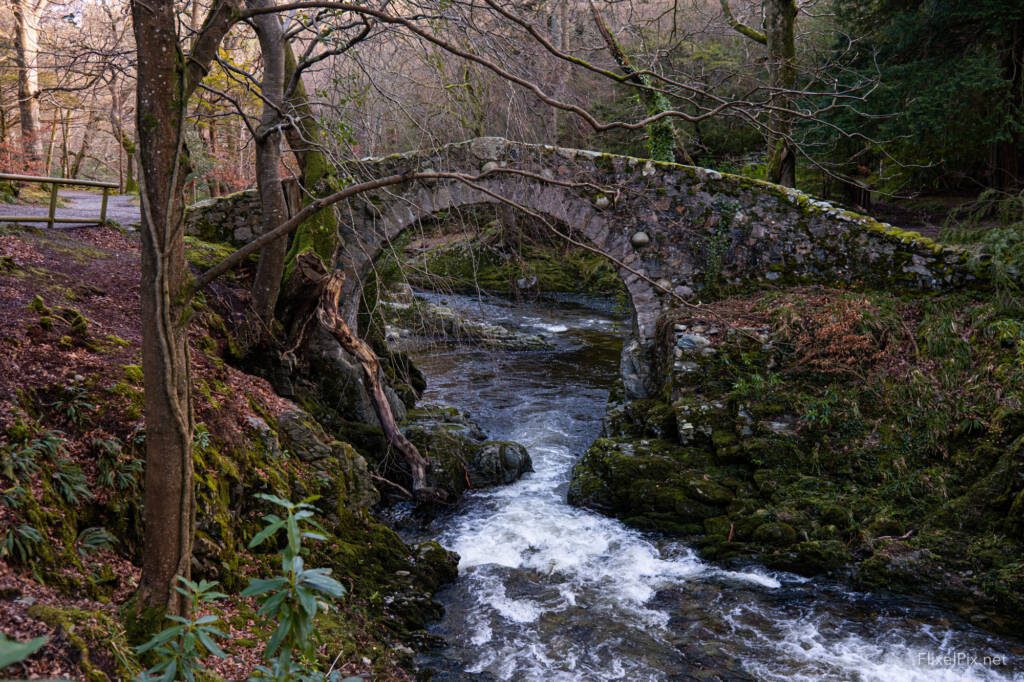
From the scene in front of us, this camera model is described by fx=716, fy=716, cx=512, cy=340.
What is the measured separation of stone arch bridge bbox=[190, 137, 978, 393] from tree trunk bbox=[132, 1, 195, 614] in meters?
6.11

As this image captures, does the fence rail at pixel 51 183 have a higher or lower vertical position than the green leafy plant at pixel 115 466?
higher

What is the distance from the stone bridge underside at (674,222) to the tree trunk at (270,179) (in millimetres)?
1573

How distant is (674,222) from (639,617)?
18.2ft

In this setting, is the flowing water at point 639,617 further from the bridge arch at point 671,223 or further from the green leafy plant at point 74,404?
the bridge arch at point 671,223

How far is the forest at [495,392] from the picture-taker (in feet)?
10.2

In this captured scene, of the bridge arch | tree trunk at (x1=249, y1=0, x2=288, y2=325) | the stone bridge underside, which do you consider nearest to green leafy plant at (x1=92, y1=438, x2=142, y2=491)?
tree trunk at (x1=249, y1=0, x2=288, y2=325)

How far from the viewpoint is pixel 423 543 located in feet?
20.8

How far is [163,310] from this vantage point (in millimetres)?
2826

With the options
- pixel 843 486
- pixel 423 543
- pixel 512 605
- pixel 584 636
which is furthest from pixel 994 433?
pixel 423 543

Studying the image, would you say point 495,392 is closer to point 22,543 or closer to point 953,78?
point 953,78

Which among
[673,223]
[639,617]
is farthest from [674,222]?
[639,617]

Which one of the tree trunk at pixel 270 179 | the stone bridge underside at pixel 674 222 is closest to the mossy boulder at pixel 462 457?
the tree trunk at pixel 270 179

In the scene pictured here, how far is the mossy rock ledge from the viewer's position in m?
6.05

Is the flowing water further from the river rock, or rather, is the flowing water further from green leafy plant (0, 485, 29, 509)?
green leafy plant (0, 485, 29, 509)
